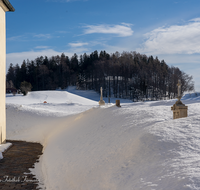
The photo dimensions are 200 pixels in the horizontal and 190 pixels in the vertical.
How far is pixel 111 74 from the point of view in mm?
51031

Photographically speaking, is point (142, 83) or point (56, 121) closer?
point (56, 121)

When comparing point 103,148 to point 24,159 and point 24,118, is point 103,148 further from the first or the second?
point 24,118

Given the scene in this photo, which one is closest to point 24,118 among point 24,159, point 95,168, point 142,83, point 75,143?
point 24,159

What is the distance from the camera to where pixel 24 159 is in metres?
8.68

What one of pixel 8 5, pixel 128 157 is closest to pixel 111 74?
pixel 8 5

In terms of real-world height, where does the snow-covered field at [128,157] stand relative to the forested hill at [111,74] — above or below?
below

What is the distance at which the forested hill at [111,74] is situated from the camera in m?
47.2

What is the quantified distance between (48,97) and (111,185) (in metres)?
32.0

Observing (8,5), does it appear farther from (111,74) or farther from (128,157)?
(111,74)

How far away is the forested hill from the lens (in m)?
47.2

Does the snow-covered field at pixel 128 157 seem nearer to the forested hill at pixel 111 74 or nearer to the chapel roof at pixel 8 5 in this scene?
the chapel roof at pixel 8 5

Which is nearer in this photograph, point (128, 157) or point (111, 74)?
point (128, 157)

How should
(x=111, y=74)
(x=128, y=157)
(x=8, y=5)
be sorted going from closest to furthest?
1. (x=128, y=157)
2. (x=8, y=5)
3. (x=111, y=74)

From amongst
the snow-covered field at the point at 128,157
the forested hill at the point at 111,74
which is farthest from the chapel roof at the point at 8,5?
the forested hill at the point at 111,74
